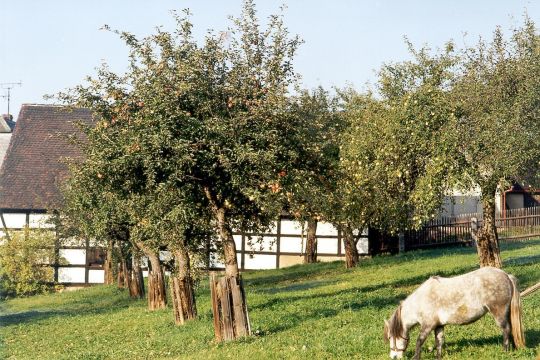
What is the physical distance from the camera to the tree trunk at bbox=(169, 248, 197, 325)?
30.7 metres

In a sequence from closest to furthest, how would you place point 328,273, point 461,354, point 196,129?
point 461,354
point 196,129
point 328,273

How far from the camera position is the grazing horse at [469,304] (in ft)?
53.8

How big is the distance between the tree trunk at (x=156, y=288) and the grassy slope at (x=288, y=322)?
724mm

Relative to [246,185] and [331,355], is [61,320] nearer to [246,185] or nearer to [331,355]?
[246,185]

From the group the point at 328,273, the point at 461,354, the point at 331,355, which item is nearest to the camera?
the point at 461,354

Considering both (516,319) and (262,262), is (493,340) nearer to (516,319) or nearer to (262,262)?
(516,319)

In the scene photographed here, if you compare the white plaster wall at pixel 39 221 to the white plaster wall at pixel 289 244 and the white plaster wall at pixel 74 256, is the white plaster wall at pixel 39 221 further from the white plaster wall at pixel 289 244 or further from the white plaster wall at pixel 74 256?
the white plaster wall at pixel 289 244

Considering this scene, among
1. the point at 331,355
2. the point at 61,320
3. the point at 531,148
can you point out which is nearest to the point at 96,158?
the point at 331,355

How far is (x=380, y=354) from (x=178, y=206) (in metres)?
8.79

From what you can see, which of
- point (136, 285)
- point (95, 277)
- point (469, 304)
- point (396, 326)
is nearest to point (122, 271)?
point (136, 285)

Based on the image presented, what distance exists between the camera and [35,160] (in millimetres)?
65938

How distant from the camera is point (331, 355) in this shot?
18797mm

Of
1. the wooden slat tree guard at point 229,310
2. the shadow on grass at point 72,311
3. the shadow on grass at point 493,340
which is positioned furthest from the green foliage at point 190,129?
the shadow on grass at point 72,311

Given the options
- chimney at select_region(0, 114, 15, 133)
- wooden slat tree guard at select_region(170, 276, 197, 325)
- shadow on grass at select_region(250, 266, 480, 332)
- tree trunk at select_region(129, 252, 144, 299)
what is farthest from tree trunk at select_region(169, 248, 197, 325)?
chimney at select_region(0, 114, 15, 133)
